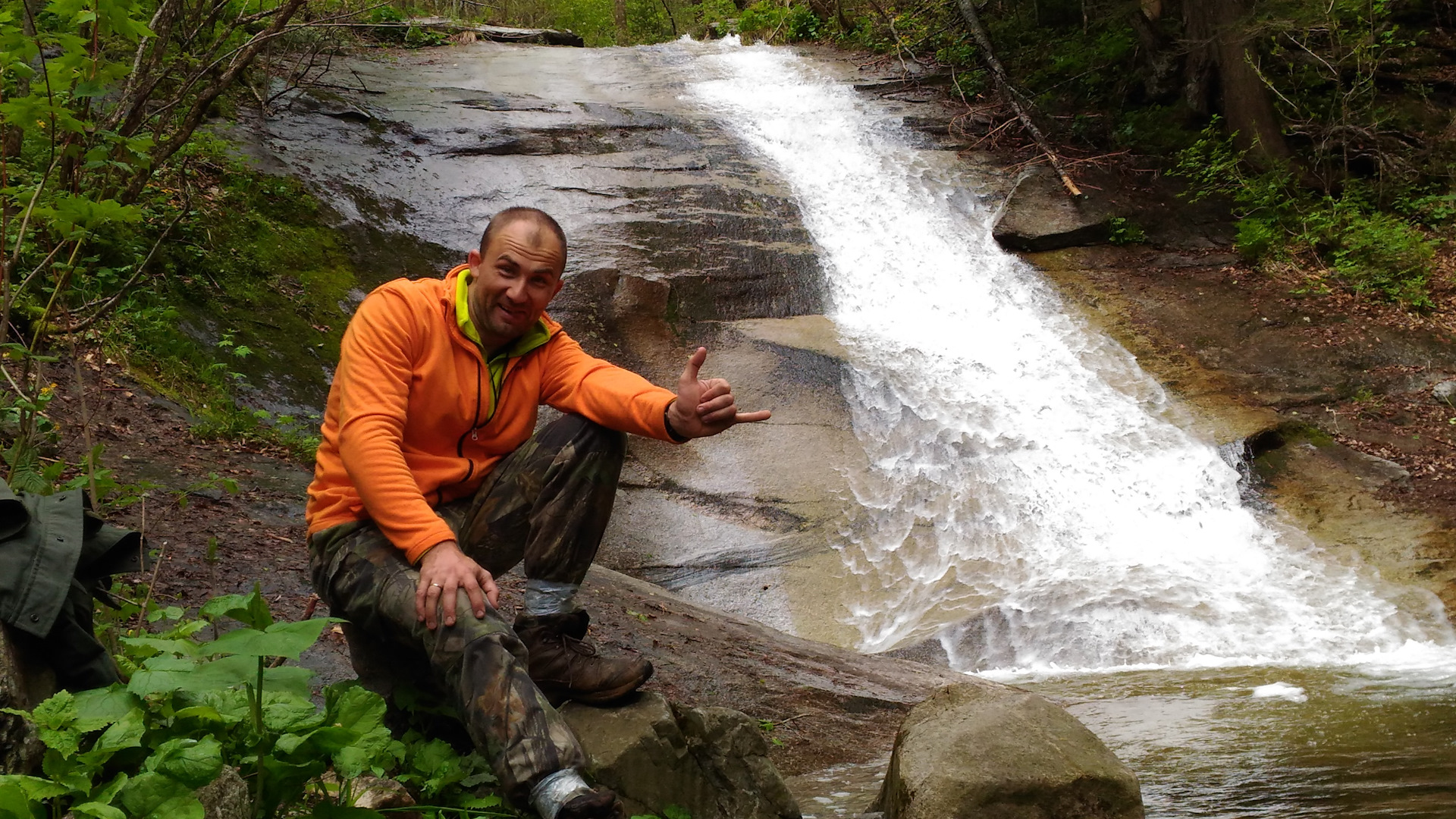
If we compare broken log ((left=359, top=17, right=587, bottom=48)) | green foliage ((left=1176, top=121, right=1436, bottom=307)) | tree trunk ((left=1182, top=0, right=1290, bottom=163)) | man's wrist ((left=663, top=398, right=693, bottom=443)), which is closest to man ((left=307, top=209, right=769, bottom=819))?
man's wrist ((left=663, top=398, right=693, bottom=443))

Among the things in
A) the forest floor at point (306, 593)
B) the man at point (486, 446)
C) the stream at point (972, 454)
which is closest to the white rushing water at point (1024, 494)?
the stream at point (972, 454)

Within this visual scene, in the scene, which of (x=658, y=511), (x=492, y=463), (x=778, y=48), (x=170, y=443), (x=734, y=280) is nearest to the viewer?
(x=492, y=463)

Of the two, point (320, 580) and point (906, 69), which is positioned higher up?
point (906, 69)

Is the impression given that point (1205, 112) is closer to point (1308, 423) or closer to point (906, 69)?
point (906, 69)

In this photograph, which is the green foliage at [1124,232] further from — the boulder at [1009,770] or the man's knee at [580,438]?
the man's knee at [580,438]

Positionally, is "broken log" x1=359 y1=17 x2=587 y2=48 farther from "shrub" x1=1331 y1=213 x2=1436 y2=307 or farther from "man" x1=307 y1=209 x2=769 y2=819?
"man" x1=307 y1=209 x2=769 y2=819

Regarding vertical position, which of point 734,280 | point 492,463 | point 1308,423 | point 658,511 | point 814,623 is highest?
point 734,280

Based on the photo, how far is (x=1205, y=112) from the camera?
12594 mm

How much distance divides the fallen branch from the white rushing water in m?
1.10

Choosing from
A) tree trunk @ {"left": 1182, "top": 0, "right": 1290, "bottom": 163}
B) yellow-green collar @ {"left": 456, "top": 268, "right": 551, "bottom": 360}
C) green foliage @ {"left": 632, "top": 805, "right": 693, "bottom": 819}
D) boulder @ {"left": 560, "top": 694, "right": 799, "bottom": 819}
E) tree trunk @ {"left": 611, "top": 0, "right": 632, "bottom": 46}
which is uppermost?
tree trunk @ {"left": 611, "top": 0, "right": 632, "bottom": 46}

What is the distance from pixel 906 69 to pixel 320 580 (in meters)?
14.1

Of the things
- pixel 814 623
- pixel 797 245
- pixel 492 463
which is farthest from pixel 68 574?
pixel 797 245

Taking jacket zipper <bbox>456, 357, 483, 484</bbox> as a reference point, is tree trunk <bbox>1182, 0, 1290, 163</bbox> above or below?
above

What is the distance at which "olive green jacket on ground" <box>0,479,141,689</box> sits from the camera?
2.18m
